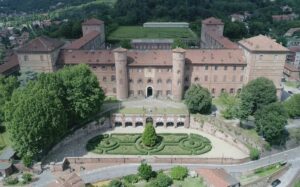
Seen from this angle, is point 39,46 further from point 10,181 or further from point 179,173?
point 179,173

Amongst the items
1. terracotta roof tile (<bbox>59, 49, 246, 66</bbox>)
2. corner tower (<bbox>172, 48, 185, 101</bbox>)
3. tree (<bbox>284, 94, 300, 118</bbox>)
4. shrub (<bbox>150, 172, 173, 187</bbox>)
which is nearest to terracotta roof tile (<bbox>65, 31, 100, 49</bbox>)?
terracotta roof tile (<bbox>59, 49, 246, 66</bbox>)

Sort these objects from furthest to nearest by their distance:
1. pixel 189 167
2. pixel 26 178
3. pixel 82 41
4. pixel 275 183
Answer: pixel 82 41
pixel 189 167
pixel 275 183
pixel 26 178

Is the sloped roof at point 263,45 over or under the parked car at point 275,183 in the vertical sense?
over

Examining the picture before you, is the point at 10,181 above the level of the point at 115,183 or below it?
below

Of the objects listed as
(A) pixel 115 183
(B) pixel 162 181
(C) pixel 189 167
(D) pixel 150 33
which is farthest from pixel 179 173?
(D) pixel 150 33

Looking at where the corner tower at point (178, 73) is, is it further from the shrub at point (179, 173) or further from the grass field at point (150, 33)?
the grass field at point (150, 33)

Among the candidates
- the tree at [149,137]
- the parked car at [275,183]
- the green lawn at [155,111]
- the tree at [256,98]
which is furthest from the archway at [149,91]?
the parked car at [275,183]

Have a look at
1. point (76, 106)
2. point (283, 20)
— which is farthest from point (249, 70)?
point (283, 20)
